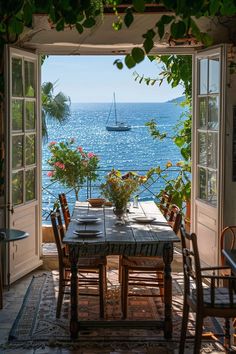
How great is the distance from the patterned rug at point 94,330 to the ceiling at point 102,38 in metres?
2.24

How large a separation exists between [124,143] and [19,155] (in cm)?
2396

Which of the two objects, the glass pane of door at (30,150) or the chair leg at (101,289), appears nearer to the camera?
the chair leg at (101,289)

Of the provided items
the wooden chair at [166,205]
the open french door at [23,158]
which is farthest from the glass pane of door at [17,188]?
the wooden chair at [166,205]

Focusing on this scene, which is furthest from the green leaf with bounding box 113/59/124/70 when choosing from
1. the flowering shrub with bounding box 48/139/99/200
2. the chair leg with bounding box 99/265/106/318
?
the flowering shrub with bounding box 48/139/99/200

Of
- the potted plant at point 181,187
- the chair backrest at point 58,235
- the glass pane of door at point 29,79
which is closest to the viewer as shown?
the chair backrest at point 58,235

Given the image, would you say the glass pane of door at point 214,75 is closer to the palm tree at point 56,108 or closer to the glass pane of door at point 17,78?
the glass pane of door at point 17,78

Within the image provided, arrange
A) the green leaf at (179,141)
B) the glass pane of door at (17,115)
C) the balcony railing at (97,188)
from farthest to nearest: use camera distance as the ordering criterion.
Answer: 1. the balcony railing at (97,188)
2. the green leaf at (179,141)
3. the glass pane of door at (17,115)

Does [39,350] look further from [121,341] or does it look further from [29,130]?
[29,130]

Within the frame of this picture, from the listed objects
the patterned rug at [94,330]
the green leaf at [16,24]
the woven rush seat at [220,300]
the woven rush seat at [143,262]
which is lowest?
the patterned rug at [94,330]

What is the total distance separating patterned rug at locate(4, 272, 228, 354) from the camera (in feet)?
13.4

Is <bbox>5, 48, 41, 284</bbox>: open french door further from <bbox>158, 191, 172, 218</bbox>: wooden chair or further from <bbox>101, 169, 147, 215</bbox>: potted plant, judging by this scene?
<bbox>158, 191, 172, 218</bbox>: wooden chair

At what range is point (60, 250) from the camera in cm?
464

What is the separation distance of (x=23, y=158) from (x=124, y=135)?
2557cm

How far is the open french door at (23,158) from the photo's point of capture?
5531mm
